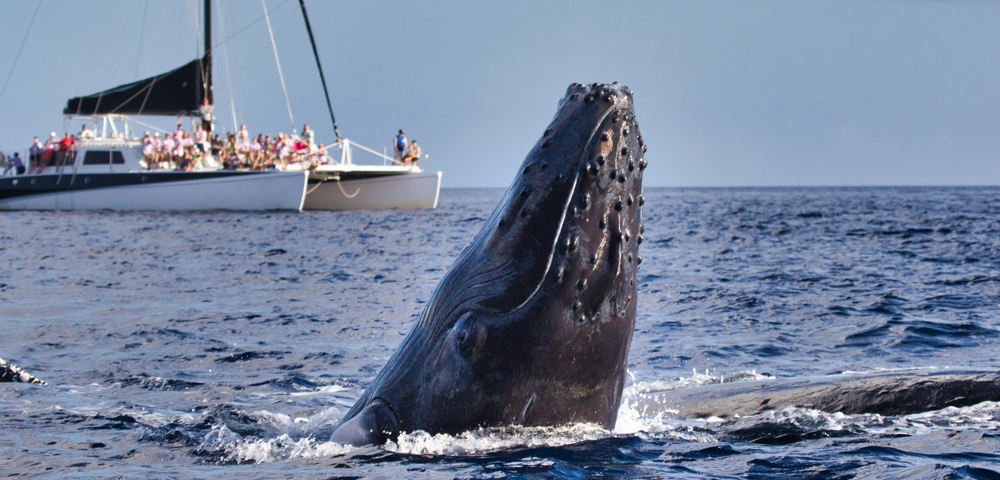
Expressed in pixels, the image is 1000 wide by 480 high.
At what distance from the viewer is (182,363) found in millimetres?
8078

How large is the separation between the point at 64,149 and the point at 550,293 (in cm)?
4177

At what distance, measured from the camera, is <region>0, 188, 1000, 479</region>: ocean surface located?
4.07 m

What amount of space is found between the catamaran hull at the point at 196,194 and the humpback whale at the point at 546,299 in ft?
112

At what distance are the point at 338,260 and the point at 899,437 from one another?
1547cm

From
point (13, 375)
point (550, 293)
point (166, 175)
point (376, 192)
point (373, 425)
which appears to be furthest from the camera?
point (376, 192)

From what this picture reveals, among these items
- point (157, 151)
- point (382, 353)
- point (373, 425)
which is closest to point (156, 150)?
point (157, 151)

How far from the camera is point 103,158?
39.1 meters

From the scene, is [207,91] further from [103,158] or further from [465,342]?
[465,342]

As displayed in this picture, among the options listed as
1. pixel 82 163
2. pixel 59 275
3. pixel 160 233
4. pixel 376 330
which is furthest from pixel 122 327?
pixel 82 163

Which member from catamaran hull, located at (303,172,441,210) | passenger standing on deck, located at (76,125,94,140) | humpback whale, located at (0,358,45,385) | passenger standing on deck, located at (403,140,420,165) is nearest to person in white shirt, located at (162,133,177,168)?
passenger standing on deck, located at (76,125,94,140)

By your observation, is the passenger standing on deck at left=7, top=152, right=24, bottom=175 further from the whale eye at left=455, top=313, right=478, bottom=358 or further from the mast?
the whale eye at left=455, top=313, right=478, bottom=358

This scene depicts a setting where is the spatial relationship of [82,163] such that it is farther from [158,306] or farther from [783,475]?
[783,475]

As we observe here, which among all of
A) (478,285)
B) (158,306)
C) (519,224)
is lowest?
(158,306)

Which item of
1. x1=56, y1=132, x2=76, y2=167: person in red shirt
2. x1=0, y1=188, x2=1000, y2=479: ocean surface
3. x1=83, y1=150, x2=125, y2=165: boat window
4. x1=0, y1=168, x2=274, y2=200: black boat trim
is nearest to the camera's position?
x1=0, y1=188, x2=1000, y2=479: ocean surface
